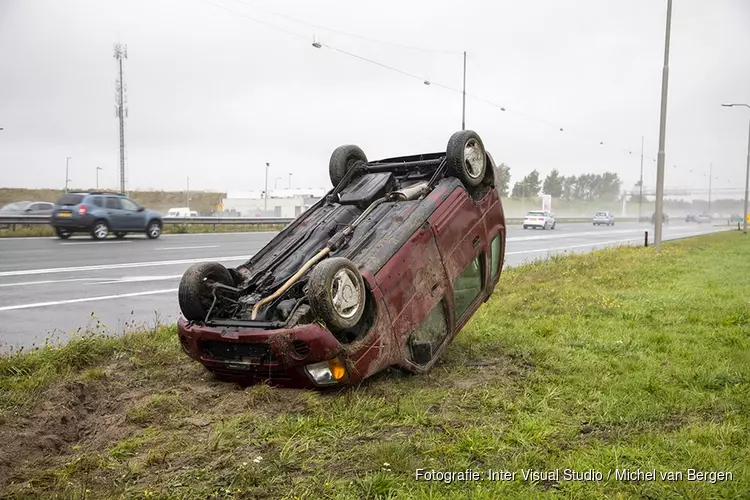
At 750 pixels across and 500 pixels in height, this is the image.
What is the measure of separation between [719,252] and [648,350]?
50.1ft

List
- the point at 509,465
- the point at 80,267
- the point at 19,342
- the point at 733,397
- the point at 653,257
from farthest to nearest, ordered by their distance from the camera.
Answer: the point at 653,257
the point at 80,267
the point at 19,342
the point at 733,397
the point at 509,465

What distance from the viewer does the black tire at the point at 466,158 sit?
555 cm

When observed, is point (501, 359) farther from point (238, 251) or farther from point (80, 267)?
point (238, 251)

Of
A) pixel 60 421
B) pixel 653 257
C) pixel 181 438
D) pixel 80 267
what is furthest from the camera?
pixel 653 257

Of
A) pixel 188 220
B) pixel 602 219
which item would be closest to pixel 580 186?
pixel 602 219

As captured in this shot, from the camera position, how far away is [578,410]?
4410 millimetres

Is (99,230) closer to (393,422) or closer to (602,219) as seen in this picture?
(393,422)

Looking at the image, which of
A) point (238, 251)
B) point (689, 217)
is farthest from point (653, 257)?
point (689, 217)

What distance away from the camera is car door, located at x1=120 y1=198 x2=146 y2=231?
72.9 feet

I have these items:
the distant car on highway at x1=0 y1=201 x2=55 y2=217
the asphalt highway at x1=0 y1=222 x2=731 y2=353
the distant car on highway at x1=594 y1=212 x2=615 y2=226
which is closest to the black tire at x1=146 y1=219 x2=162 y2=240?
the asphalt highway at x1=0 y1=222 x2=731 y2=353

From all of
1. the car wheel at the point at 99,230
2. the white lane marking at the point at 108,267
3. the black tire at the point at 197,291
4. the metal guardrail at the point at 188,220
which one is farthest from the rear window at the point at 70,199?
the black tire at the point at 197,291

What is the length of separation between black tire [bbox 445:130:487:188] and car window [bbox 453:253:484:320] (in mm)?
731

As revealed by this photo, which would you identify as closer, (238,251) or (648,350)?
(648,350)

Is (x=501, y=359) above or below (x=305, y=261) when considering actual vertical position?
below
